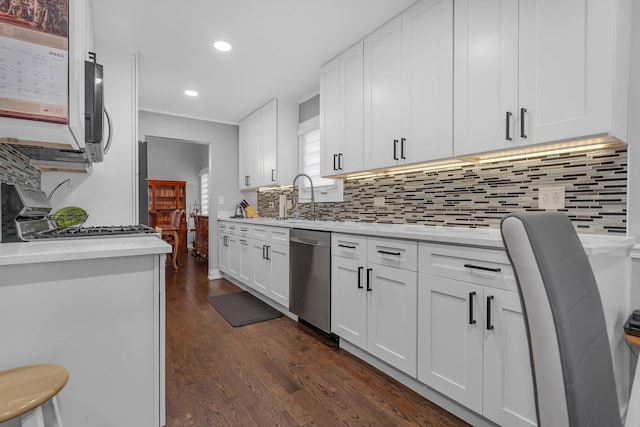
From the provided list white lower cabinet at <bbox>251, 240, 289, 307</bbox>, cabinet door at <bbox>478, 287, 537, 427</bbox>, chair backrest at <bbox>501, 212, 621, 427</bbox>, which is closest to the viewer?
chair backrest at <bbox>501, 212, 621, 427</bbox>

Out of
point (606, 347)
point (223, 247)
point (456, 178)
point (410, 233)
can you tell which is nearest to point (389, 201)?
point (456, 178)

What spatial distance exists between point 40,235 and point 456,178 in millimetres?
2473

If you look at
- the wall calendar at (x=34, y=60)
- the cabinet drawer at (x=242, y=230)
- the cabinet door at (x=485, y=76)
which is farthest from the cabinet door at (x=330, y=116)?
the wall calendar at (x=34, y=60)

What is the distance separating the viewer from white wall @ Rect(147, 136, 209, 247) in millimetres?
7766

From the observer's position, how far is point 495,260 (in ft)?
4.52

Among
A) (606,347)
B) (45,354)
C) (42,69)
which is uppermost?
(42,69)

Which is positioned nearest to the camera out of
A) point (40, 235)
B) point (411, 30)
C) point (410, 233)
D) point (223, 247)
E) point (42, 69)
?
point (42, 69)

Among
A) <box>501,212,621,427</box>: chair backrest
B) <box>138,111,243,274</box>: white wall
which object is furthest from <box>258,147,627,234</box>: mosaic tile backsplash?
<box>138,111,243,274</box>: white wall

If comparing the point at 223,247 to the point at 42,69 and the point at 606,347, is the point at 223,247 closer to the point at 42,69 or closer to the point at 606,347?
the point at 42,69

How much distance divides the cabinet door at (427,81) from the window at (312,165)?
1340 millimetres

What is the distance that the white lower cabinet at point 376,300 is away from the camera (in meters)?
1.78

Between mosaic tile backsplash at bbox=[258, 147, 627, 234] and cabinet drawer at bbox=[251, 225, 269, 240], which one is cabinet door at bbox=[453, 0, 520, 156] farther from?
cabinet drawer at bbox=[251, 225, 269, 240]

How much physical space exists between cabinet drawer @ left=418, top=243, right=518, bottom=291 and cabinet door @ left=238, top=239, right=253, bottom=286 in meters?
2.48

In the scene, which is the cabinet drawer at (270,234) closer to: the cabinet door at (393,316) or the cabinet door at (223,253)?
the cabinet door at (223,253)
